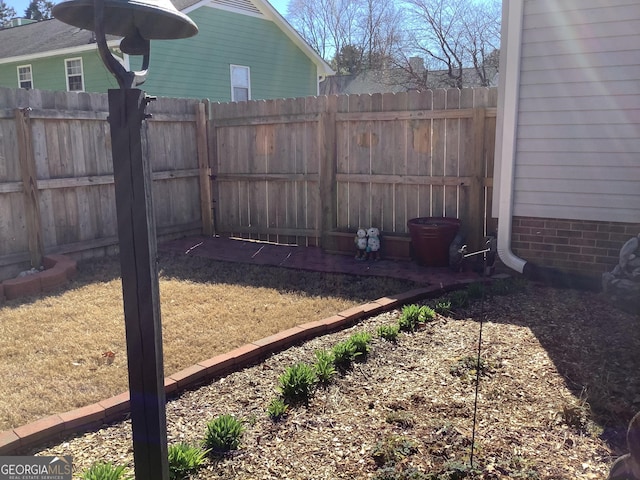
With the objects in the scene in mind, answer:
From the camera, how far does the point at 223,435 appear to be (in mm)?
2580

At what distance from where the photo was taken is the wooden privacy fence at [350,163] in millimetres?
6410

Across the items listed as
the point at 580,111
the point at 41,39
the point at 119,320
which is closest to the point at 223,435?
the point at 119,320

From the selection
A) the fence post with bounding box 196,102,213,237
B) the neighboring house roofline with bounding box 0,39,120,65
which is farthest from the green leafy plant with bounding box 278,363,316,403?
the neighboring house roofline with bounding box 0,39,120,65

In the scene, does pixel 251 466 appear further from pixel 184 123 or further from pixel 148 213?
pixel 184 123

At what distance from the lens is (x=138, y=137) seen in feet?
5.68

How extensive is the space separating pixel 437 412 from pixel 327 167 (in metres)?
4.89

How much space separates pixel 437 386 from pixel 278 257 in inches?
165

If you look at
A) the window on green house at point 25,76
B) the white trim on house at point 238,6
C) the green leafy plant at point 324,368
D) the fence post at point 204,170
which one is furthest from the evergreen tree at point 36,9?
the green leafy plant at point 324,368

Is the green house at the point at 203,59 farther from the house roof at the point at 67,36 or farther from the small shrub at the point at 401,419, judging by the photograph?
the small shrub at the point at 401,419

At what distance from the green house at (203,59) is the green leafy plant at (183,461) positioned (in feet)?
36.4

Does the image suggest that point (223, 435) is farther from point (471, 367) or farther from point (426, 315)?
point (426, 315)

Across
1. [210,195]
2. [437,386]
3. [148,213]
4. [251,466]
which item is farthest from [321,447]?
[210,195]

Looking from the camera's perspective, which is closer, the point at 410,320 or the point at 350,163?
the point at 410,320

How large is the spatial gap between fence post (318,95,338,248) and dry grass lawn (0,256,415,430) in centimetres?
127
